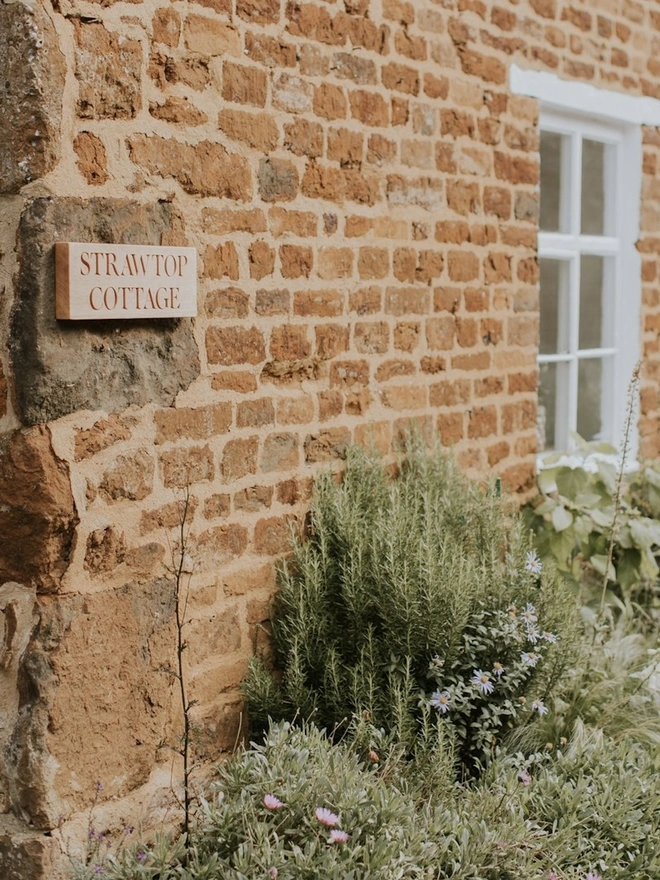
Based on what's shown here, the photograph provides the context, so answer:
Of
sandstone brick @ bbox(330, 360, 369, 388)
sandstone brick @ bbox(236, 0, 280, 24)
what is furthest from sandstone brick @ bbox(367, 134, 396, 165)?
sandstone brick @ bbox(330, 360, 369, 388)

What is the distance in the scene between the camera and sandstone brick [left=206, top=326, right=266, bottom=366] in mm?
3719

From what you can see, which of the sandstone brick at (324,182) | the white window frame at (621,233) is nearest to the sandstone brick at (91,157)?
the sandstone brick at (324,182)

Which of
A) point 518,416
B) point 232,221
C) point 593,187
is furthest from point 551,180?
point 232,221

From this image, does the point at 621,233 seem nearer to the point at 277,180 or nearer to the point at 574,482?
the point at 574,482

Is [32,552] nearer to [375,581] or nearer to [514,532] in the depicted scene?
[375,581]

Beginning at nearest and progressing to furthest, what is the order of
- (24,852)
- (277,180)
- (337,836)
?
(337,836) < (24,852) < (277,180)

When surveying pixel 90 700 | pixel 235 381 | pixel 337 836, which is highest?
pixel 235 381

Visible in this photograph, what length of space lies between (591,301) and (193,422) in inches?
135

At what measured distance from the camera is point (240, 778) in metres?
3.37

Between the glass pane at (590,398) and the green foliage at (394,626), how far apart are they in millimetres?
2342

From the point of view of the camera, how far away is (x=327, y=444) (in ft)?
13.9

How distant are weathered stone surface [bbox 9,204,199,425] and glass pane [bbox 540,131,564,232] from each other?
2.92 m

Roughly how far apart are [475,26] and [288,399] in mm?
2107

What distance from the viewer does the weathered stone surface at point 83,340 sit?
3135 mm
